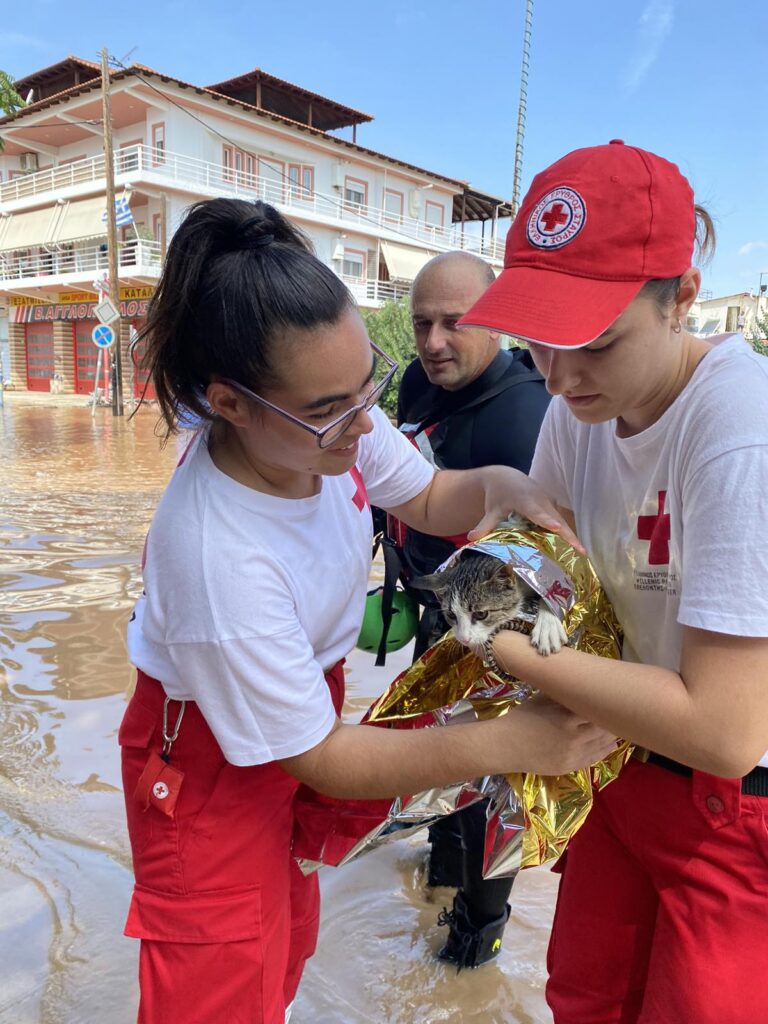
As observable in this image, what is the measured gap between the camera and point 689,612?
3.53ft

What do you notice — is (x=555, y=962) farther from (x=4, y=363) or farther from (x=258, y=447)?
(x=4, y=363)

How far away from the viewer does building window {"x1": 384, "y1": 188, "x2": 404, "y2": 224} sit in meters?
30.5

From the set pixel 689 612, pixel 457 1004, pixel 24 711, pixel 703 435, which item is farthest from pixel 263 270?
pixel 24 711

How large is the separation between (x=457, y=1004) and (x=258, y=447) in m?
1.87

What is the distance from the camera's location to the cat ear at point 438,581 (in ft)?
4.28

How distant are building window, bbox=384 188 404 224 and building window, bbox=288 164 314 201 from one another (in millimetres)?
3597

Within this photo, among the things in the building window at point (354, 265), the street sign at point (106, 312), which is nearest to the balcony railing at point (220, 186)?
the building window at point (354, 265)

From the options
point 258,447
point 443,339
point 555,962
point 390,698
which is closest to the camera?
point 258,447

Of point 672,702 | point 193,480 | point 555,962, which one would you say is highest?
point 193,480

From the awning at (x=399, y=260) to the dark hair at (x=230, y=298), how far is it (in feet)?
97.0

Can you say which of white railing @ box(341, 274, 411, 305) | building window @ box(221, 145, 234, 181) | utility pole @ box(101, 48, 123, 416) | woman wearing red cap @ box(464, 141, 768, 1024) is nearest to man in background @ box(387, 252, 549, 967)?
woman wearing red cap @ box(464, 141, 768, 1024)

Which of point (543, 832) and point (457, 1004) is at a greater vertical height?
point (543, 832)

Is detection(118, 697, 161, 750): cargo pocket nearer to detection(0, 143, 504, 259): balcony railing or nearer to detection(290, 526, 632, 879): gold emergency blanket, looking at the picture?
detection(290, 526, 632, 879): gold emergency blanket

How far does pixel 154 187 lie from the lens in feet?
78.9
